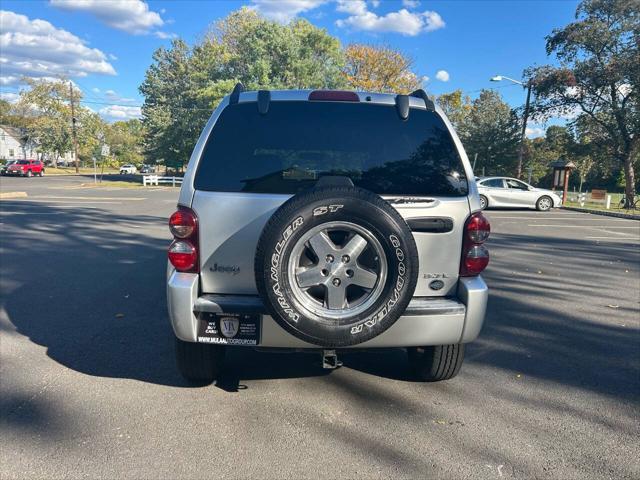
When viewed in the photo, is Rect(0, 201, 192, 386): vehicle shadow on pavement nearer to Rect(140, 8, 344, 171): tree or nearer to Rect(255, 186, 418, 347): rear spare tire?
Rect(255, 186, 418, 347): rear spare tire

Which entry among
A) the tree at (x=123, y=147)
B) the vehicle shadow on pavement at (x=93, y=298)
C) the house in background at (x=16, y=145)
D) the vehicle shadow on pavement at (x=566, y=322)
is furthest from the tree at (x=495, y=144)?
the tree at (x=123, y=147)

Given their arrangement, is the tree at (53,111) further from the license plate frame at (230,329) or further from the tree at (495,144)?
the license plate frame at (230,329)

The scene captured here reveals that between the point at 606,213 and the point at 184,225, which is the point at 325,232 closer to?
the point at 184,225

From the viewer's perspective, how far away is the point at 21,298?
6016 millimetres

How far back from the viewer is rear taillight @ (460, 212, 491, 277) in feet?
10.4

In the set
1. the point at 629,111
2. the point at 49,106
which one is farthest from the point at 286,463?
the point at 49,106

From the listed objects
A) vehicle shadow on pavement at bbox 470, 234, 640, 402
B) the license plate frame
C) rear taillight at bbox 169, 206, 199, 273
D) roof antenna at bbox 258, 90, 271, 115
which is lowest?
vehicle shadow on pavement at bbox 470, 234, 640, 402

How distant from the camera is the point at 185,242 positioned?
3.09m

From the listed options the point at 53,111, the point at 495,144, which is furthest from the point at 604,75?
the point at 53,111

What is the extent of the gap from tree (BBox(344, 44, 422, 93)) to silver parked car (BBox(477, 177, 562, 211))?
23.9 metres

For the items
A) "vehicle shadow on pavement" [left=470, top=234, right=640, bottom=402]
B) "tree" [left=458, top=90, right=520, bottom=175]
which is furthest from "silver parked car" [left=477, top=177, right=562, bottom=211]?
"tree" [left=458, top=90, right=520, bottom=175]

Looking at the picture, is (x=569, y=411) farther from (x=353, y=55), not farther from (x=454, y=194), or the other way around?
(x=353, y=55)

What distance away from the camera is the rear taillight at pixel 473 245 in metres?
3.18

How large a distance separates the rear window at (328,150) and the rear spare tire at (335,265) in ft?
1.16
